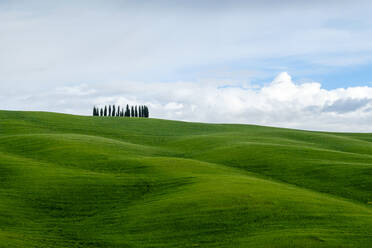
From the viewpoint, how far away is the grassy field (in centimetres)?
2342

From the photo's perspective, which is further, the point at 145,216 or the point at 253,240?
the point at 145,216

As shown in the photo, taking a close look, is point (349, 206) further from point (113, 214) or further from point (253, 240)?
point (113, 214)

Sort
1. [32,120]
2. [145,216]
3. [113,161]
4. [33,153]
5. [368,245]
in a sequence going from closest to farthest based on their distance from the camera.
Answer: [368,245] < [145,216] < [113,161] < [33,153] < [32,120]

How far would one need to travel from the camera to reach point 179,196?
95.8ft

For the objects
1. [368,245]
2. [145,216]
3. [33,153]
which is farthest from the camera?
[33,153]

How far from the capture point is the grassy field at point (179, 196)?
2342cm

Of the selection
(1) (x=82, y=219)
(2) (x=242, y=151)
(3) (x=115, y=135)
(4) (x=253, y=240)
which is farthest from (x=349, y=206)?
(3) (x=115, y=135)

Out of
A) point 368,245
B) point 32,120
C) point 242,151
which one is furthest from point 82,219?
point 32,120

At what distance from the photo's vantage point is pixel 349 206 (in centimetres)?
2822

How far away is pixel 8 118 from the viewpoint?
76125mm

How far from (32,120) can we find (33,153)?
32006 mm

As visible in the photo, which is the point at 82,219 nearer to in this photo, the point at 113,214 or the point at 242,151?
the point at 113,214

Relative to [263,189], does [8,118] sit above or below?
above

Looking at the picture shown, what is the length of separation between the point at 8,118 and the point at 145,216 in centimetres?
5746
